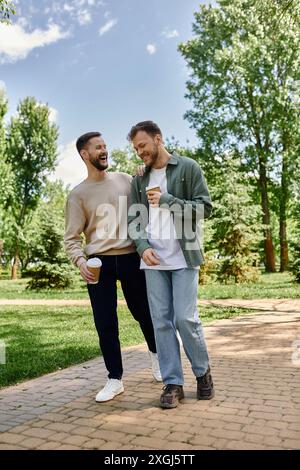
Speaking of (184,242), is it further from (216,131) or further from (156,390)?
(216,131)

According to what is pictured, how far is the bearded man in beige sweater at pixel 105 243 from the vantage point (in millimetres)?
3867

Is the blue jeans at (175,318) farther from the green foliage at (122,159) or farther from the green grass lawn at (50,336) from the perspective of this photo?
the green foliage at (122,159)

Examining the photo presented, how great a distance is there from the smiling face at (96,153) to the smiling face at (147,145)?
12.6 inches

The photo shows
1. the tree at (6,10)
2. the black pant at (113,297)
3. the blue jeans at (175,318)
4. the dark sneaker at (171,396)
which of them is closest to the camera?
the dark sneaker at (171,396)

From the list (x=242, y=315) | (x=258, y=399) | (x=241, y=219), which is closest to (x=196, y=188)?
(x=258, y=399)

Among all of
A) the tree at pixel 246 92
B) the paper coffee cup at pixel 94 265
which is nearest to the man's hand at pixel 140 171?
the paper coffee cup at pixel 94 265

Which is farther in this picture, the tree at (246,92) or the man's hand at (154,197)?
the tree at (246,92)

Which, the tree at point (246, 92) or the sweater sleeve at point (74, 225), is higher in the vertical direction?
the tree at point (246, 92)

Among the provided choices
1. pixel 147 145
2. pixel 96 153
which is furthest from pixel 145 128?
pixel 96 153

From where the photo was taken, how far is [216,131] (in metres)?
27.0

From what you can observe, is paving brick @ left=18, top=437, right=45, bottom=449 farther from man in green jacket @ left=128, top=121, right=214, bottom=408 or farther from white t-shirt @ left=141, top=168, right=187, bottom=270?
white t-shirt @ left=141, top=168, right=187, bottom=270

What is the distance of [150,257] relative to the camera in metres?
3.59

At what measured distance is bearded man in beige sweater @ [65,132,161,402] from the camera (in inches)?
152

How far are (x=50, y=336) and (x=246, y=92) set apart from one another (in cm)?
2293
